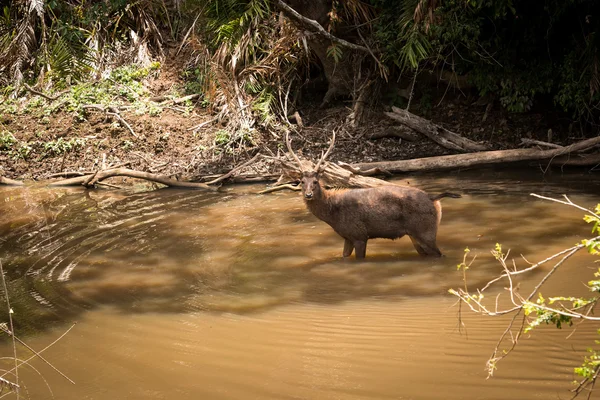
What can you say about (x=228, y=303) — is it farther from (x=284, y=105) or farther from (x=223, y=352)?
(x=284, y=105)

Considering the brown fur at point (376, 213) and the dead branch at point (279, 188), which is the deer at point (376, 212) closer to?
the brown fur at point (376, 213)

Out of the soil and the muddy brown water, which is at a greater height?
the soil

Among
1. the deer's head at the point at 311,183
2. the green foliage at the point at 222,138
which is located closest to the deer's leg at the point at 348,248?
the deer's head at the point at 311,183

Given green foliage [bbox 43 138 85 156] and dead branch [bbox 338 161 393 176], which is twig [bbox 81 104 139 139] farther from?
dead branch [bbox 338 161 393 176]

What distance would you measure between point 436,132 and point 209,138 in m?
4.86

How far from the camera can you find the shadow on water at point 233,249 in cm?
671

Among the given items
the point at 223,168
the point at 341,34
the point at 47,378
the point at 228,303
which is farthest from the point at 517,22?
the point at 47,378

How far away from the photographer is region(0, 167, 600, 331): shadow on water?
6.71 metres

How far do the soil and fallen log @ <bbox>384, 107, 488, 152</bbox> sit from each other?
10.1 inches

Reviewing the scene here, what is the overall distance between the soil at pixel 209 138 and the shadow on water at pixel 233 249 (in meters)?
1.71

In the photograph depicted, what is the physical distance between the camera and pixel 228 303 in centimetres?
648

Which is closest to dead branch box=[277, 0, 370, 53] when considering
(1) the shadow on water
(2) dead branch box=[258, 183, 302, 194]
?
(2) dead branch box=[258, 183, 302, 194]

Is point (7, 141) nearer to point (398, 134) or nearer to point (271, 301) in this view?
point (398, 134)

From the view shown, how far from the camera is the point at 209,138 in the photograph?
14742 mm
